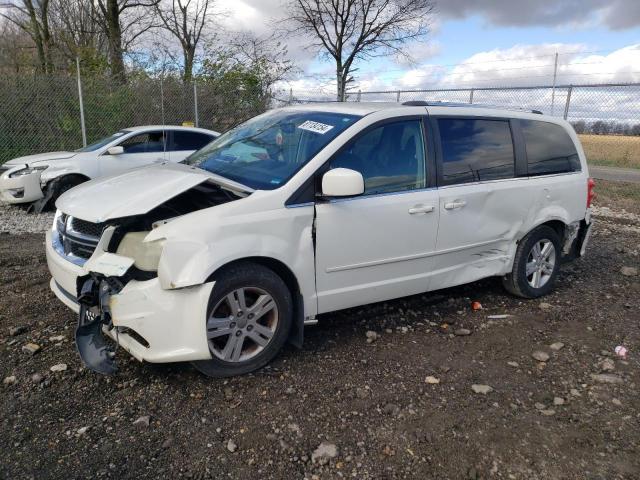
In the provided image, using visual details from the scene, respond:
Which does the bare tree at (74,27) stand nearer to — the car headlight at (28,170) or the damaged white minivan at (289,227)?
the car headlight at (28,170)

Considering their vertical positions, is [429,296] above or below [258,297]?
below

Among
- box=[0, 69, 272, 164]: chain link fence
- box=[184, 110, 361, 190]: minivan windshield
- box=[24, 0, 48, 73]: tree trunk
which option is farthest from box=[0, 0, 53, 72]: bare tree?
box=[184, 110, 361, 190]: minivan windshield

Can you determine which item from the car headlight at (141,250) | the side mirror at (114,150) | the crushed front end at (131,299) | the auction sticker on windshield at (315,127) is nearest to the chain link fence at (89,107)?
the side mirror at (114,150)

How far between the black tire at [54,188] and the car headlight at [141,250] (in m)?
5.74

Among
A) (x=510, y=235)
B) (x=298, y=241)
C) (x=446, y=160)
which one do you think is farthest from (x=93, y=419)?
(x=510, y=235)

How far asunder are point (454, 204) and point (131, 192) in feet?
7.85

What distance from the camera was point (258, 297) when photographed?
3.31 meters

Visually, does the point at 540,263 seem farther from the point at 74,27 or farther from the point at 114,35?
the point at 74,27

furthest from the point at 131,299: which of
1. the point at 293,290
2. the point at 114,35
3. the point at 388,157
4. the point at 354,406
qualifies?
the point at 114,35

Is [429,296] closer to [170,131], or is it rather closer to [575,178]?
[575,178]

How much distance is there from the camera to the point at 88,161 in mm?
8484

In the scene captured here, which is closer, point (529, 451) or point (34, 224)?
point (529, 451)

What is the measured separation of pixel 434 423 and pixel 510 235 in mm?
2272

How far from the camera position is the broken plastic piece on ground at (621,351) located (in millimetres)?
3887
